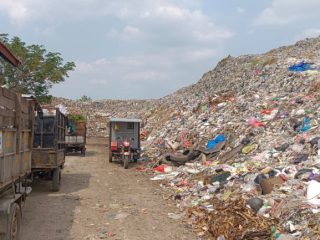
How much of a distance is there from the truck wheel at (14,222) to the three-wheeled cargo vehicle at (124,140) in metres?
11.5

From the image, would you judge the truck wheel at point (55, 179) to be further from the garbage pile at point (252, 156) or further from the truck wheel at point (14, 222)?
the truck wheel at point (14, 222)

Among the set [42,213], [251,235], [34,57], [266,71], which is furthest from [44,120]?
[266,71]

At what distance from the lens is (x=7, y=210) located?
6059 millimetres

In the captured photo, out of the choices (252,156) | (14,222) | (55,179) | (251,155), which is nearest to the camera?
(14,222)

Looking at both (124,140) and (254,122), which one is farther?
(124,140)

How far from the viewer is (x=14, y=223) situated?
260 inches

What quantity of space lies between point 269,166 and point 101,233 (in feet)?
18.2

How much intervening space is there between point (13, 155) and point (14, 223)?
40.2 inches

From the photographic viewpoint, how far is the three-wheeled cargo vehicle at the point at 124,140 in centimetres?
1908

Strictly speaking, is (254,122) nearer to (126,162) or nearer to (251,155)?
(251,155)

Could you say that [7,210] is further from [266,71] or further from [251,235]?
[266,71]

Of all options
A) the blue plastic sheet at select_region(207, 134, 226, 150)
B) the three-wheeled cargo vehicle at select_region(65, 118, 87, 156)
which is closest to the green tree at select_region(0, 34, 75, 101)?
the three-wheeled cargo vehicle at select_region(65, 118, 87, 156)

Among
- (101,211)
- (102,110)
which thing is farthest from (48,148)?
(102,110)

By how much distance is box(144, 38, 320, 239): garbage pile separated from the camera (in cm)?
805
